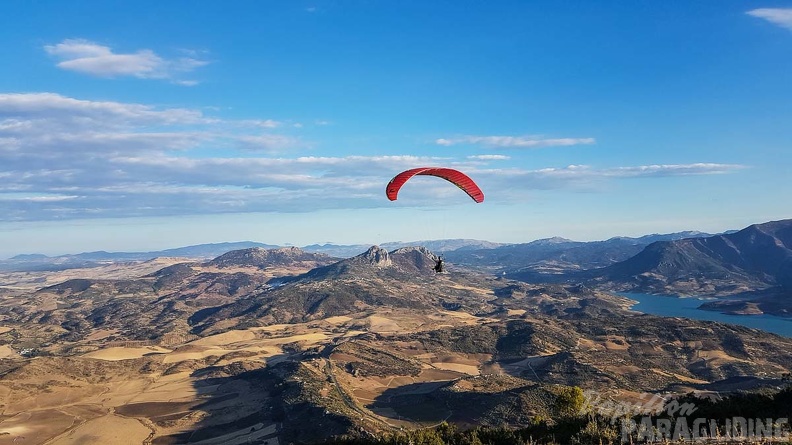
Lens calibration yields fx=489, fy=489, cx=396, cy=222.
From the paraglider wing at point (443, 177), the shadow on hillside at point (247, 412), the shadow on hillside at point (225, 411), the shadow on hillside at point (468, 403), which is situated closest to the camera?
the paraglider wing at point (443, 177)

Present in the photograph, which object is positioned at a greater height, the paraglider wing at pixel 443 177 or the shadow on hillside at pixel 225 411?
the paraglider wing at pixel 443 177

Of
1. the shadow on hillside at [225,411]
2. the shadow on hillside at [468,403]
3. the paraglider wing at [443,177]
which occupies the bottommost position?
the shadow on hillside at [225,411]

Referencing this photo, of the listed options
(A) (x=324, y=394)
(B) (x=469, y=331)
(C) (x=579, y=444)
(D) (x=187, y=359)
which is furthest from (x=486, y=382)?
(D) (x=187, y=359)

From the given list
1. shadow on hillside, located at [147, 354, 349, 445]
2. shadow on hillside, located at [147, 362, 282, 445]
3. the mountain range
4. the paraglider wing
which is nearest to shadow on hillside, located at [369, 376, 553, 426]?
the mountain range

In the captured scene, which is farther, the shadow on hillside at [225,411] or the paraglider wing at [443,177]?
the shadow on hillside at [225,411]

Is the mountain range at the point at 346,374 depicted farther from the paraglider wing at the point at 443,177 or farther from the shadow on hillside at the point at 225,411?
the paraglider wing at the point at 443,177

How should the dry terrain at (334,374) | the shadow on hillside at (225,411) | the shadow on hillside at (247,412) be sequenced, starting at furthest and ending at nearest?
the dry terrain at (334,374), the shadow on hillside at (225,411), the shadow on hillside at (247,412)

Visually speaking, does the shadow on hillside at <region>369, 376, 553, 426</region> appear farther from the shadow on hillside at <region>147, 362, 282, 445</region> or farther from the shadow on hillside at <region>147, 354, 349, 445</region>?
the shadow on hillside at <region>147, 362, 282, 445</region>

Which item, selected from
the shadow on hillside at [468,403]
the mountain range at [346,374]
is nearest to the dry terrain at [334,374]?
the shadow on hillside at [468,403]

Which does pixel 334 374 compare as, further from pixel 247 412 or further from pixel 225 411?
pixel 225 411
